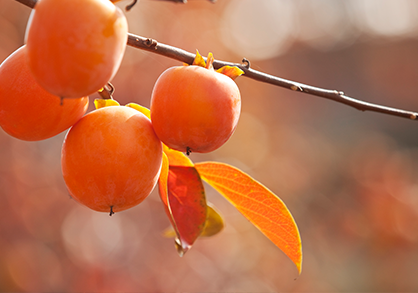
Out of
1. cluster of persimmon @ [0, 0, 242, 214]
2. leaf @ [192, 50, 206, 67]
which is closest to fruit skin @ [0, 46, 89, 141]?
cluster of persimmon @ [0, 0, 242, 214]

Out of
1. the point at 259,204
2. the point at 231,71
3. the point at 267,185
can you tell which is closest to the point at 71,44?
the point at 231,71

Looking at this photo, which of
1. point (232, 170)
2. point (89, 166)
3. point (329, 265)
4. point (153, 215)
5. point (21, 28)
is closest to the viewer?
point (89, 166)

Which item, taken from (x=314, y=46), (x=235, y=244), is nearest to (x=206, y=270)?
(x=235, y=244)

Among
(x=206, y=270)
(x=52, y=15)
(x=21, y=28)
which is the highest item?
(x=52, y=15)

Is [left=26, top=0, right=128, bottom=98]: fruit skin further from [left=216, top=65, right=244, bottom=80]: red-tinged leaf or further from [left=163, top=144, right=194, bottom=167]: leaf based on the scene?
[left=163, top=144, right=194, bottom=167]: leaf

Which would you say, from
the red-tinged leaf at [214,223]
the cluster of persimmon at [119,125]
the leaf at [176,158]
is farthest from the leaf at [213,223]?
the cluster of persimmon at [119,125]

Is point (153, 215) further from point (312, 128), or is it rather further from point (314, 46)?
point (314, 46)

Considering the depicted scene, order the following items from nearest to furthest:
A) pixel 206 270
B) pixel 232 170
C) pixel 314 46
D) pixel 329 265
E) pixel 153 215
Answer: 1. pixel 232 170
2. pixel 153 215
3. pixel 206 270
4. pixel 329 265
5. pixel 314 46
